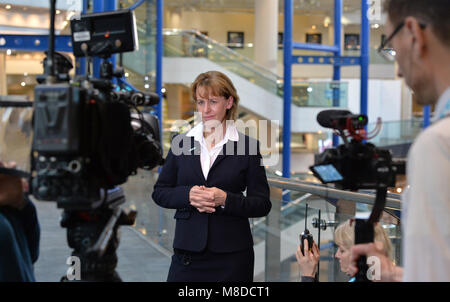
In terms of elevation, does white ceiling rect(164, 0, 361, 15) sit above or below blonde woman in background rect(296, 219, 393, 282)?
above

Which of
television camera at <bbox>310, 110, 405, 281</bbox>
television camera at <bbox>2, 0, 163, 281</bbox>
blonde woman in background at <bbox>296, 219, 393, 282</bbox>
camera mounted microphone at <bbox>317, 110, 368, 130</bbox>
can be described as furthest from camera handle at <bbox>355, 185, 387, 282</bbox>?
blonde woman in background at <bbox>296, 219, 393, 282</bbox>

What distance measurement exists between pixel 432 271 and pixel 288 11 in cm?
1122

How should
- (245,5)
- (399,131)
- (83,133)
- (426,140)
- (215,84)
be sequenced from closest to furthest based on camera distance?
1. (426,140)
2. (83,133)
3. (215,84)
4. (399,131)
5. (245,5)

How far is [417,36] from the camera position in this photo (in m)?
1.18

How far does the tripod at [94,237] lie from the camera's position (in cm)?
138

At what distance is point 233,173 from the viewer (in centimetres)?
247

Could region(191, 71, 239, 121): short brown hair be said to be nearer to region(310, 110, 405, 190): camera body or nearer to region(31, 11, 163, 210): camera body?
region(31, 11, 163, 210): camera body

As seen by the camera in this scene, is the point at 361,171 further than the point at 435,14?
Yes

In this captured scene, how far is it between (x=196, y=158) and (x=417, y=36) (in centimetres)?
143

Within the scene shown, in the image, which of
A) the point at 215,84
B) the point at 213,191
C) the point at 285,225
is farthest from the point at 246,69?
the point at 213,191

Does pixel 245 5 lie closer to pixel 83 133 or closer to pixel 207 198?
pixel 207 198

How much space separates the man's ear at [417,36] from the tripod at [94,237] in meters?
0.73

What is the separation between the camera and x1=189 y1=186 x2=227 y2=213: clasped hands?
238 centimetres

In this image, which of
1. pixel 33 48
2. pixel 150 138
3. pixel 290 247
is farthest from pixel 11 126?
pixel 33 48
